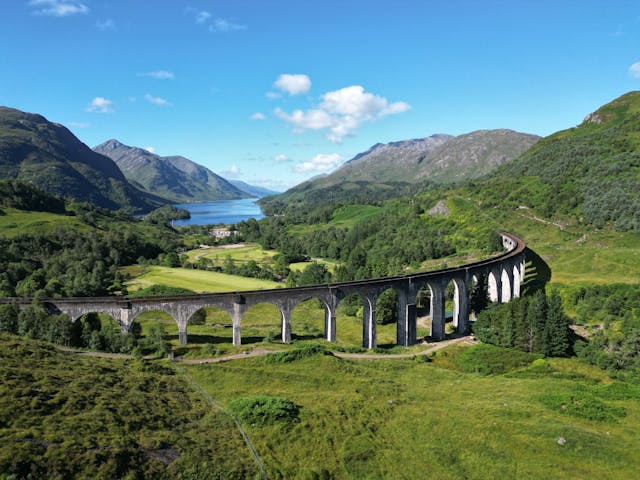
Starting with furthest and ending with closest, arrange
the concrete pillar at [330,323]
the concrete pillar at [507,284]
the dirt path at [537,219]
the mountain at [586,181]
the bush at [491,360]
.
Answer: the dirt path at [537,219], the mountain at [586,181], the concrete pillar at [507,284], the concrete pillar at [330,323], the bush at [491,360]

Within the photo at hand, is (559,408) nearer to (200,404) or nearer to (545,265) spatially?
(200,404)

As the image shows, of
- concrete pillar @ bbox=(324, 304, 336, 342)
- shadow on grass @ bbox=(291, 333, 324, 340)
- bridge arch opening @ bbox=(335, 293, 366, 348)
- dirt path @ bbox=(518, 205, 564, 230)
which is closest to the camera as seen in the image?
concrete pillar @ bbox=(324, 304, 336, 342)

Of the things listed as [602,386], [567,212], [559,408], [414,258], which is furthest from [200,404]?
[567,212]

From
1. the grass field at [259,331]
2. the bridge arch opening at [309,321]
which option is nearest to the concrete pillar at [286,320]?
the grass field at [259,331]

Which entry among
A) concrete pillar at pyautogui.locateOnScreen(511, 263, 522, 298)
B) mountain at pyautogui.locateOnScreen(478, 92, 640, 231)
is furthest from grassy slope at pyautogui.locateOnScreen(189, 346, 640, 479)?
mountain at pyautogui.locateOnScreen(478, 92, 640, 231)

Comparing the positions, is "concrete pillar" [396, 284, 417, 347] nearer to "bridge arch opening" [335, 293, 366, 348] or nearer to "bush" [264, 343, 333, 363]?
"bridge arch opening" [335, 293, 366, 348]

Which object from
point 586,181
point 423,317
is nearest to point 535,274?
point 423,317

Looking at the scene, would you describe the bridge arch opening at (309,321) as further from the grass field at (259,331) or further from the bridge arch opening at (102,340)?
the bridge arch opening at (102,340)

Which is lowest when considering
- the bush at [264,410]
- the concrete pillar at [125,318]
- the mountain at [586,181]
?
the bush at [264,410]
